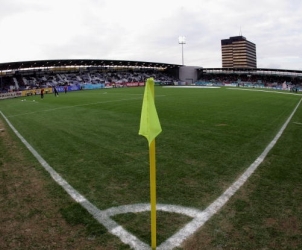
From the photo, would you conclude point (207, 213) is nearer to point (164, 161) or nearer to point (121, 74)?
point (164, 161)

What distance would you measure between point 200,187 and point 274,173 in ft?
6.80

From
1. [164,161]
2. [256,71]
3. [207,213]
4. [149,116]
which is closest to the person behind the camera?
[149,116]

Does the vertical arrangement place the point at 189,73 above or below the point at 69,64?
below

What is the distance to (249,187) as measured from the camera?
545 centimetres

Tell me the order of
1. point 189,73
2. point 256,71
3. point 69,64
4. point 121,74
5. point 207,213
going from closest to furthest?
point 207,213, point 69,64, point 256,71, point 121,74, point 189,73

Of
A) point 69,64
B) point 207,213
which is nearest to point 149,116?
point 207,213

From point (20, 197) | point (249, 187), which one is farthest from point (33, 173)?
point (249, 187)

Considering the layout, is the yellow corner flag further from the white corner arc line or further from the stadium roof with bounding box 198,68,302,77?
the stadium roof with bounding box 198,68,302,77

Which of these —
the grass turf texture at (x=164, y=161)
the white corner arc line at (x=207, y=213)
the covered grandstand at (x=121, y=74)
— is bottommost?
the white corner arc line at (x=207, y=213)

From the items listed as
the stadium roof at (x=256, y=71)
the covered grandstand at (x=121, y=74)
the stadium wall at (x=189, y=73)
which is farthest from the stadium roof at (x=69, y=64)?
the stadium roof at (x=256, y=71)

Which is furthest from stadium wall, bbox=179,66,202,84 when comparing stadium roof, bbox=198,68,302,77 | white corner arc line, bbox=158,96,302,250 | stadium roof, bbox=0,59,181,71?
white corner arc line, bbox=158,96,302,250

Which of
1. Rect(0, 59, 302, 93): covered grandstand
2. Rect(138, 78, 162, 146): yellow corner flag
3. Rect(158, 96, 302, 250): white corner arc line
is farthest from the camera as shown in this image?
Rect(0, 59, 302, 93): covered grandstand

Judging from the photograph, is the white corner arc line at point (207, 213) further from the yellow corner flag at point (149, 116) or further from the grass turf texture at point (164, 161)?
the yellow corner flag at point (149, 116)

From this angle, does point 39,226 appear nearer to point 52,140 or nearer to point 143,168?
point 143,168
